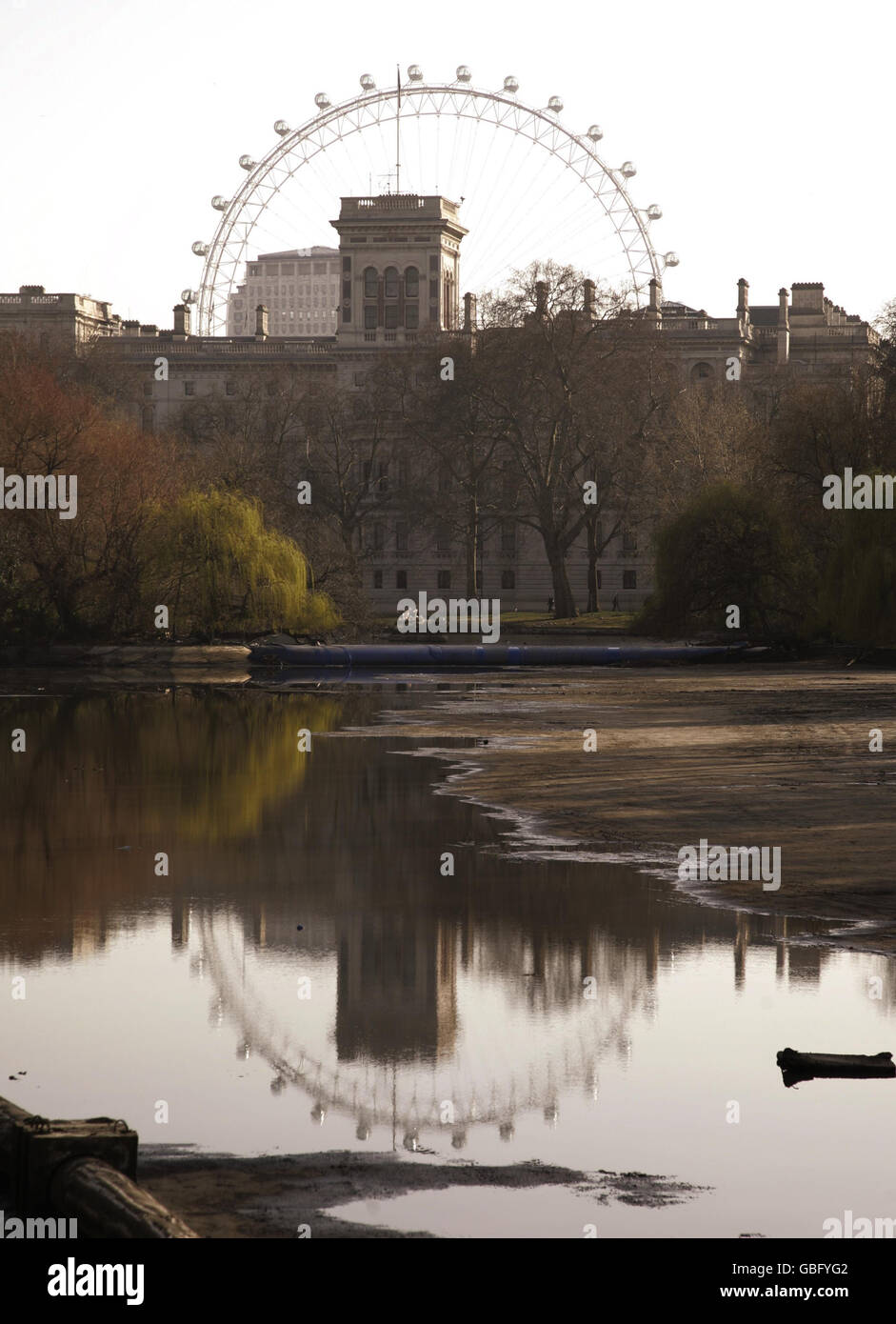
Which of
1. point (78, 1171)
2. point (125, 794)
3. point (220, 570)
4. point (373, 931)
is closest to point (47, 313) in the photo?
point (220, 570)

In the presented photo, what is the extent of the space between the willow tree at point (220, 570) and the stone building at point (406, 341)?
232ft

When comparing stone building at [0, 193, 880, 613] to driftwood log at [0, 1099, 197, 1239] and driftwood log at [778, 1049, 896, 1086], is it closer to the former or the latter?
Answer: driftwood log at [778, 1049, 896, 1086]

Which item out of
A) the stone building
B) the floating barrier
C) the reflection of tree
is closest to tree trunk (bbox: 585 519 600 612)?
the stone building

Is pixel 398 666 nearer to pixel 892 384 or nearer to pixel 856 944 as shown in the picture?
pixel 892 384

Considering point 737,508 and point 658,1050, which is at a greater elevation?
point 737,508

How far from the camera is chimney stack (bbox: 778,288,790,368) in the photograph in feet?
458

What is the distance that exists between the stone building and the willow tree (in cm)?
7065

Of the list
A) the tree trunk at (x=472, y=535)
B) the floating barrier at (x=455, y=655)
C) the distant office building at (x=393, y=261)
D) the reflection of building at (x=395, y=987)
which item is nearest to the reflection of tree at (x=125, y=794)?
the reflection of building at (x=395, y=987)

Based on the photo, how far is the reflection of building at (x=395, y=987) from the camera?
37.8ft

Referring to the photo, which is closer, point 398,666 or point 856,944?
point 856,944

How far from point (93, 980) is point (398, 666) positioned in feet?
151

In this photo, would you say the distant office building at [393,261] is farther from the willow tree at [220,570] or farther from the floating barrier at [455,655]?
the willow tree at [220,570]
